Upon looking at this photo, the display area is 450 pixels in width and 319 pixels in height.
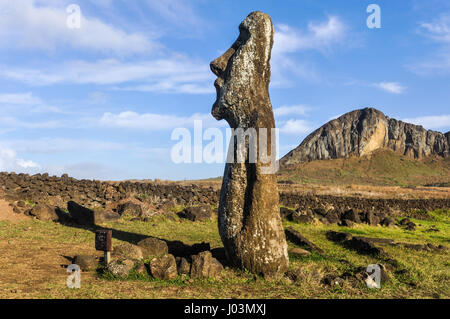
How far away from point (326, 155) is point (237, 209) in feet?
349

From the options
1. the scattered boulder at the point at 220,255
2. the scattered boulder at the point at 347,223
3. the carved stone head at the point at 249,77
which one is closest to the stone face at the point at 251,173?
the carved stone head at the point at 249,77

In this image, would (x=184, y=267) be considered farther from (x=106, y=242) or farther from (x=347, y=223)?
(x=347, y=223)

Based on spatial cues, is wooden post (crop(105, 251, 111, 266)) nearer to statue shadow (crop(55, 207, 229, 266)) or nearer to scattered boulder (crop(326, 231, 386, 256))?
statue shadow (crop(55, 207, 229, 266))

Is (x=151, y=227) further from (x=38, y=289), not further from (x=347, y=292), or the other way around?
(x=347, y=292)

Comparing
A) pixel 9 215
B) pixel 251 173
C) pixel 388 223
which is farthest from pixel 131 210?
pixel 388 223

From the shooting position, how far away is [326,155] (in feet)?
366

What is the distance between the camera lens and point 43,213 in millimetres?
17500

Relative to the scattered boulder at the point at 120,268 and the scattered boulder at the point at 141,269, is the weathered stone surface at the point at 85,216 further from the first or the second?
Answer: the scattered boulder at the point at 141,269

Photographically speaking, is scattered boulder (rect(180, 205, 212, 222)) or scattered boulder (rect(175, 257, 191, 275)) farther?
scattered boulder (rect(180, 205, 212, 222))

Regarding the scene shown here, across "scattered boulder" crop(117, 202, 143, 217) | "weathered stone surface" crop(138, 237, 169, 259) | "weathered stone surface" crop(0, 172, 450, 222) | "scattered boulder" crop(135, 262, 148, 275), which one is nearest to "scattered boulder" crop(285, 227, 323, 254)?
"weathered stone surface" crop(138, 237, 169, 259)

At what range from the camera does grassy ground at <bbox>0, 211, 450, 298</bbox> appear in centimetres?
781

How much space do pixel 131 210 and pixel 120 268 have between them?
12.0 metres

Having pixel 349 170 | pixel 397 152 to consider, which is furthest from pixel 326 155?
pixel 397 152

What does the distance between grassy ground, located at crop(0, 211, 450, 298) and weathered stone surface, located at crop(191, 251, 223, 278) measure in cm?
22
